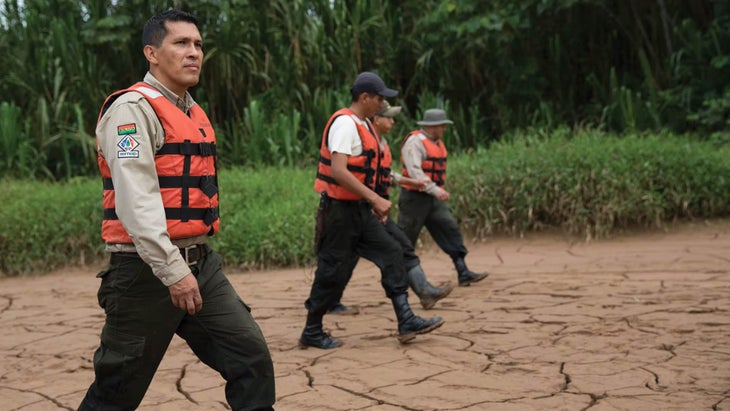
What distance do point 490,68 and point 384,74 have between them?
148cm

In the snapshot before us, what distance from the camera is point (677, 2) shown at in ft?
40.7

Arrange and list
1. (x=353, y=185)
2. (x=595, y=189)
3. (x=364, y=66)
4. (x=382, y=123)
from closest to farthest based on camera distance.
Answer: (x=353, y=185), (x=382, y=123), (x=595, y=189), (x=364, y=66)

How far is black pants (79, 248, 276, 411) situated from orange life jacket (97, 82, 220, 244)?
131 mm

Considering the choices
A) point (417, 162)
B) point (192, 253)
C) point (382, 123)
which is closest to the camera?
point (192, 253)

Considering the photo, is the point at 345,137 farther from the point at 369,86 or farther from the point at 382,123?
the point at 382,123

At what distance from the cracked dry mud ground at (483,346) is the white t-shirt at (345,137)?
1.07 m

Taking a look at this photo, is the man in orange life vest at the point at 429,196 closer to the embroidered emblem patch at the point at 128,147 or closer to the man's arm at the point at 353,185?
the man's arm at the point at 353,185

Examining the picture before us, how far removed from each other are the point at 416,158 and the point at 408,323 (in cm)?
214

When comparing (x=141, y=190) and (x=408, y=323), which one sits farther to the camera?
(x=408, y=323)

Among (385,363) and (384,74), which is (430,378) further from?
(384,74)

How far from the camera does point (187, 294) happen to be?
2.79 m

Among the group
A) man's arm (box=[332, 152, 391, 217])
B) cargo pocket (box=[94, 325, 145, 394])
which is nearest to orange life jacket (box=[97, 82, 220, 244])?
cargo pocket (box=[94, 325, 145, 394])

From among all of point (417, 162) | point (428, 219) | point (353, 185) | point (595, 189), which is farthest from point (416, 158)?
point (595, 189)

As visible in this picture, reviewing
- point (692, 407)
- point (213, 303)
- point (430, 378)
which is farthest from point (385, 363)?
point (213, 303)
